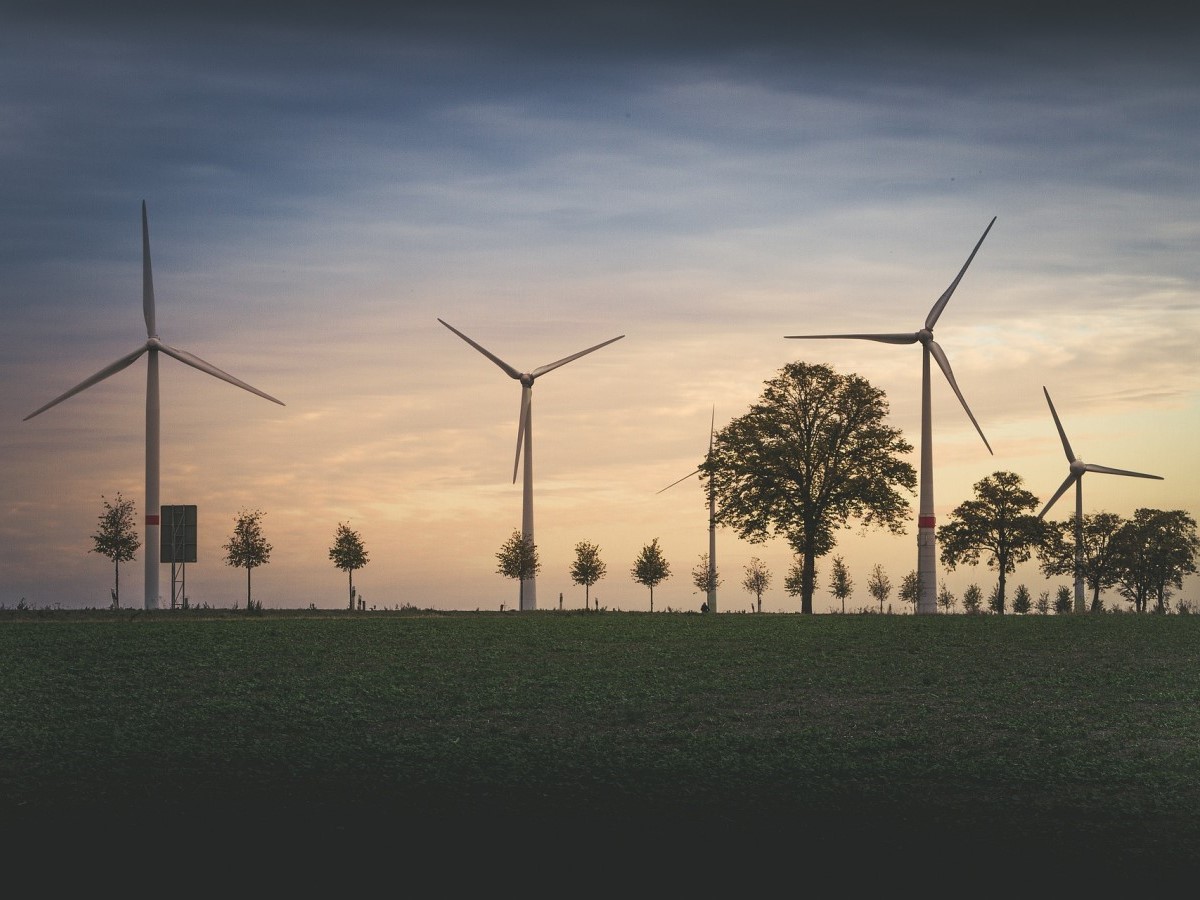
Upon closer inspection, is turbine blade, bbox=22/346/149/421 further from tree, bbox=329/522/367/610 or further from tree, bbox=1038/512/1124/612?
tree, bbox=1038/512/1124/612

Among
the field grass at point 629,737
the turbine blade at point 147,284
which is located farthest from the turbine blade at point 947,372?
the turbine blade at point 147,284

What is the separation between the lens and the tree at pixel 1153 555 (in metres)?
112

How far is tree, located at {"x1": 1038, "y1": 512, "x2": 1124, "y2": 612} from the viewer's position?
10831 cm

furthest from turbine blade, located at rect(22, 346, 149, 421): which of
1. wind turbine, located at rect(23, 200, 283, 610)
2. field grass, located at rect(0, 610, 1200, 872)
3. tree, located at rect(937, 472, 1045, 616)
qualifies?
tree, located at rect(937, 472, 1045, 616)

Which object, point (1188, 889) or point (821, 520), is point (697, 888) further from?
point (821, 520)

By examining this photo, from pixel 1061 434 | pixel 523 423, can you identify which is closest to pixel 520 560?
pixel 523 423

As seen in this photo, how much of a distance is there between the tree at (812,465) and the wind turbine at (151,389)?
26.9m

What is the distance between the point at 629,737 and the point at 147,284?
58780 mm

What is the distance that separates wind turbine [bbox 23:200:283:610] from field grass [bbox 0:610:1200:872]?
71.5 ft

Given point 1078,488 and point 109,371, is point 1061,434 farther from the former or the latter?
point 109,371

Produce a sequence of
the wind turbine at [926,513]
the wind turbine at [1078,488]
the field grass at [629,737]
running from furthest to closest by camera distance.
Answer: the wind turbine at [1078,488] → the wind turbine at [926,513] → the field grass at [629,737]

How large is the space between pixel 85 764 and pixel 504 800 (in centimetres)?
893

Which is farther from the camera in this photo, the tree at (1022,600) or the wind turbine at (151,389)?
the tree at (1022,600)

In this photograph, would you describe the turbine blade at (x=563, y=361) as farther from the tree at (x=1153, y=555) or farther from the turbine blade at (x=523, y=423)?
the tree at (x=1153, y=555)
